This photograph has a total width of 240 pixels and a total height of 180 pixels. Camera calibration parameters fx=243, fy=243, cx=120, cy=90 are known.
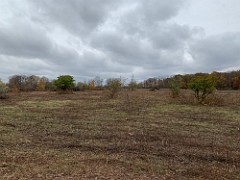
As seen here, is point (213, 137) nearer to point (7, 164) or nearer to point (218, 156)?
point (218, 156)

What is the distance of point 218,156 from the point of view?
260 inches

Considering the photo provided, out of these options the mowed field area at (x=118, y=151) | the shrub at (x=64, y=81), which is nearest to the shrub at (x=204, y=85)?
the mowed field area at (x=118, y=151)

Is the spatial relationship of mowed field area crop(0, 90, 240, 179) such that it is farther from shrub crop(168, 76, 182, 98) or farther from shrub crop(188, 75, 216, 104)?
shrub crop(168, 76, 182, 98)

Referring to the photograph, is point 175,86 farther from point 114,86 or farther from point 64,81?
point 64,81

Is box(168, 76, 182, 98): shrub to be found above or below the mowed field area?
above

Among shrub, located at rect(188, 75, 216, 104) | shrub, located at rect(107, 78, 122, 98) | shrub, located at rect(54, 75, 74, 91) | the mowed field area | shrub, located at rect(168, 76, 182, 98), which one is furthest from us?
shrub, located at rect(54, 75, 74, 91)

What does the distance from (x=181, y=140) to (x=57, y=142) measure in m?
4.10

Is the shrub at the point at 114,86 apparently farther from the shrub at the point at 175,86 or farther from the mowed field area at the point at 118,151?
the mowed field area at the point at 118,151

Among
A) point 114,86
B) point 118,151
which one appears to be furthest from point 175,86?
point 118,151

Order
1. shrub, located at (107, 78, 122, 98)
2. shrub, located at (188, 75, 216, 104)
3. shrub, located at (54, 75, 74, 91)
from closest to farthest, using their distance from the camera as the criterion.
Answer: shrub, located at (188, 75, 216, 104), shrub, located at (107, 78, 122, 98), shrub, located at (54, 75, 74, 91)

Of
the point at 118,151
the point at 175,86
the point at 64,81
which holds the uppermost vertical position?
the point at 64,81

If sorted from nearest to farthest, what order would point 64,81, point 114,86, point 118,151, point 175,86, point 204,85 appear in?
point 118,151, point 204,85, point 175,86, point 114,86, point 64,81

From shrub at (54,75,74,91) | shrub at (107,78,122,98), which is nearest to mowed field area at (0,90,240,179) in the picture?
shrub at (107,78,122,98)

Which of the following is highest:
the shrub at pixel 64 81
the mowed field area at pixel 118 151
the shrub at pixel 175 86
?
the shrub at pixel 64 81
